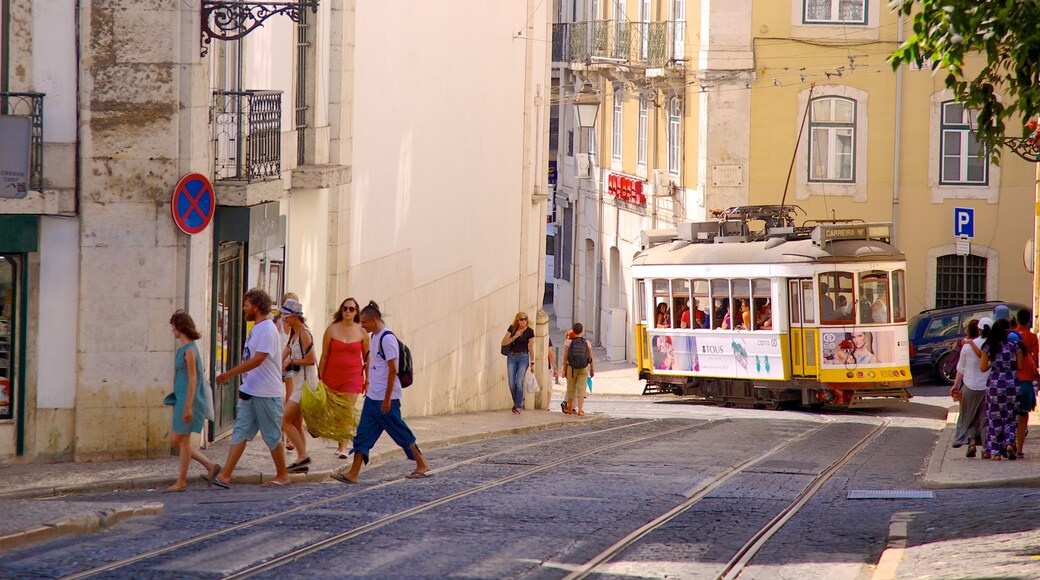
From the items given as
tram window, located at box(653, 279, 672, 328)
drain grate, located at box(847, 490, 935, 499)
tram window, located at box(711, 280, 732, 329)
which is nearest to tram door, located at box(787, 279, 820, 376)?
tram window, located at box(711, 280, 732, 329)

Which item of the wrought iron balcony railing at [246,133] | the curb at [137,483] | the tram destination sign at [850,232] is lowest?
the curb at [137,483]

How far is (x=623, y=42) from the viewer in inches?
1668

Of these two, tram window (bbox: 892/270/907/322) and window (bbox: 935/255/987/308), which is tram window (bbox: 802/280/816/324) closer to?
tram window (bbox: 892/270/907/322)

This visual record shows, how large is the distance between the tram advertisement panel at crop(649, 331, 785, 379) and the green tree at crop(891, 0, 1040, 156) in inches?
669

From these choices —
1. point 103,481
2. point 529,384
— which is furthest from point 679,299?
point 103,481

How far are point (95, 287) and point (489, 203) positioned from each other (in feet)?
47.7

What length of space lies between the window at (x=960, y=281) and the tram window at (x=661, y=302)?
32.1 ft

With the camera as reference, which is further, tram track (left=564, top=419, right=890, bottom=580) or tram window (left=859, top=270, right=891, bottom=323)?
tram window (left=859, top=270, right=891, bottom=323)

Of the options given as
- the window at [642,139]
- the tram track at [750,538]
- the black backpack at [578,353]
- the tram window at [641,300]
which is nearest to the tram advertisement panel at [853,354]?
the tram window at [641,300]

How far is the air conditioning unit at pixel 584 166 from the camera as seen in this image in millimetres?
47416

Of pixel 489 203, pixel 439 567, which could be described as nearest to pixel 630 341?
pixel 489 203

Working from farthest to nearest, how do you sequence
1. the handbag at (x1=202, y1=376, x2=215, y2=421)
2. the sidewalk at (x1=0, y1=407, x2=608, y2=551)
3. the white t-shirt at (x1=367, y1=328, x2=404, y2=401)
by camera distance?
the white t-shirt at (x1=367, y1=328, x2=404, y2=401) → the handbag at (x1=202, y1=376, x2=215, y2=421) → the sidewalk at (x1=0, y1=407, x2=608, y2=551)

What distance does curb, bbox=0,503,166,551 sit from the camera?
30.9ft

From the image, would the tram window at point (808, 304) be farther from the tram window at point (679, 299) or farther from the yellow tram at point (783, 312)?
the tram window at point (679, 299)
